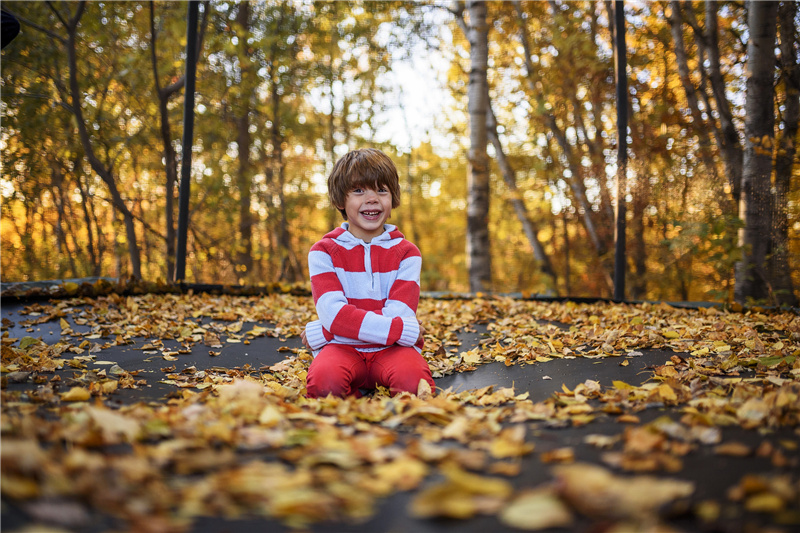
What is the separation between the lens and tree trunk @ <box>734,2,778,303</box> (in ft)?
13.0

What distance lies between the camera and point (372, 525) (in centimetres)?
82

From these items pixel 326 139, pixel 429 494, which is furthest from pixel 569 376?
pixel 326 139

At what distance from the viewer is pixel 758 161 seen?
399 cm

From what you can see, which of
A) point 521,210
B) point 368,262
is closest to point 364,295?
point 368,262

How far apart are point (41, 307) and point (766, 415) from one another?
3952 mm

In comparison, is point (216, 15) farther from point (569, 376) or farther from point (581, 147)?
point (569, 376)

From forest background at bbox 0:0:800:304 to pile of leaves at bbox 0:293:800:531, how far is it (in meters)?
2.88

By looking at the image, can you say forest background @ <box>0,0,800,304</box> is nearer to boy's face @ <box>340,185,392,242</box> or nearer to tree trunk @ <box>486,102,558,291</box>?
tree trunk @ <box>486,102,558,291</box>

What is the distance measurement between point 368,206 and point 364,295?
376 mm

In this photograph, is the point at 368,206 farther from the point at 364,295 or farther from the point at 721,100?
the point at 721,100

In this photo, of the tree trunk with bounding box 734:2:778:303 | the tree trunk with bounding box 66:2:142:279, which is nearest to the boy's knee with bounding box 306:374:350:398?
the tree trunk with bounding box 66:2:142:279

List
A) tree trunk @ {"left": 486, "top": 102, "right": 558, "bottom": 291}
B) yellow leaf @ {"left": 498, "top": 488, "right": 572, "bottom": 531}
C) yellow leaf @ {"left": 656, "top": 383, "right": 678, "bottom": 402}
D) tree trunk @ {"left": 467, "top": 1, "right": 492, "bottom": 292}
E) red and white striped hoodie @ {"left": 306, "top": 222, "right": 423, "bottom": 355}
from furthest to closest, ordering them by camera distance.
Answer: tree trunk @ {"left": 486, "top": 102, "right": 558, "bottom": 291}
tree trunk @ {"left": 467, "top": 1, "right": 492, "bottom": 292}
red and white striped hoodie @ {"left": 306, "top": 222, "right": 423, "bottom": 355}
yellow leaf @ {"left": 656, "top": 383, "right": 678, "bottom": 402}
yellow leaf @ {"left": 498, "top": 488, "right": 572, "bottom": 531}

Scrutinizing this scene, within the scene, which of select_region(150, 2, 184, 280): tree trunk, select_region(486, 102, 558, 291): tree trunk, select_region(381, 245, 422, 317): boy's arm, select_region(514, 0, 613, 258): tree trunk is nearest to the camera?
select_region(381, 245, 422, 317): boy's arm

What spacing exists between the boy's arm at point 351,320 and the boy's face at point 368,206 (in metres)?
0.25
